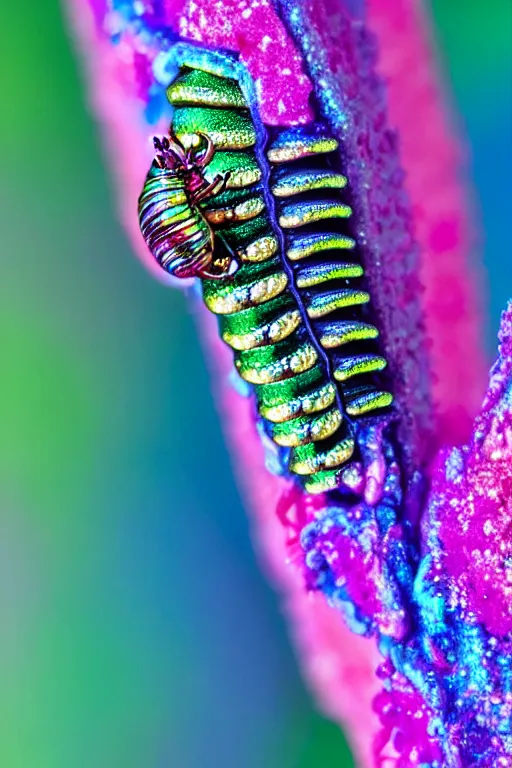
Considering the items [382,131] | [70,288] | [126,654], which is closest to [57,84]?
[70,288]

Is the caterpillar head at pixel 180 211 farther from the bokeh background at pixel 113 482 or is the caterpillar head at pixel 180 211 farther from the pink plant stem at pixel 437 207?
the pink plant stem at pixel 437 207

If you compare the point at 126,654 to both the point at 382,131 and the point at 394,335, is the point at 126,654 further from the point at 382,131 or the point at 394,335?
the point at 382,131

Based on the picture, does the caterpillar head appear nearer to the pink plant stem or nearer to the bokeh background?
the bokeh background

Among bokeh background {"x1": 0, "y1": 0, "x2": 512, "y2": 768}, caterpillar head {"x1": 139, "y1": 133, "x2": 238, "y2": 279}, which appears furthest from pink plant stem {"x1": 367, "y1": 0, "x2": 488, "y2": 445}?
caterpillar head {"x1": 139, "y1": 133, "x2": 238, "y2": 279}

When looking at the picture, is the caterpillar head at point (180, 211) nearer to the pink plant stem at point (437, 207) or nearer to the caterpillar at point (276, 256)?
the caterpillar at point (276, 256)

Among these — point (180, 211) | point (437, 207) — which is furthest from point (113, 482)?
point (437, 207)

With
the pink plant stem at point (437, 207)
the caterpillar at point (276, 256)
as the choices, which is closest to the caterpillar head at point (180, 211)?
the caterpillar at point (276, 256)
